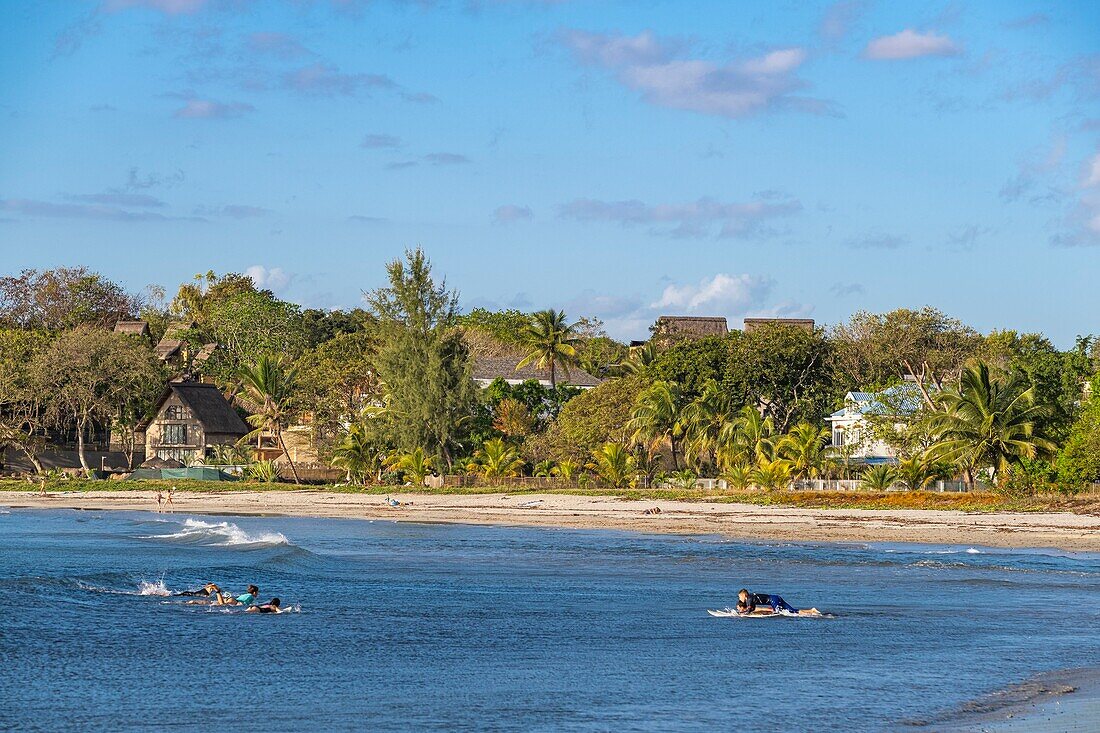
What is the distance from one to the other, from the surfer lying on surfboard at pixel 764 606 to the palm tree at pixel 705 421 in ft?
107

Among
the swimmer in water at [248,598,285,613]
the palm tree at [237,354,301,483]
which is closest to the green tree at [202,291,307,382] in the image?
the palm tree at [237,354,301,483]

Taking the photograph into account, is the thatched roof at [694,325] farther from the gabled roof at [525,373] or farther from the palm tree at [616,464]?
the palm tree at [616,464]

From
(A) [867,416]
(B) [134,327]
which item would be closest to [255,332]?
(B) [134,327]

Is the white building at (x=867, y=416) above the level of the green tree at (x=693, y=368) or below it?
below

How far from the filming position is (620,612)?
21.9 meters

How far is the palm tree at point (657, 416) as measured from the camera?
5569 centimetres

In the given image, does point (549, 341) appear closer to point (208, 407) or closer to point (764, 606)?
point (208, 407)

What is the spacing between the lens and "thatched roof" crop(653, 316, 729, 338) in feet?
301

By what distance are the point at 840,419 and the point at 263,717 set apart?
167 feet

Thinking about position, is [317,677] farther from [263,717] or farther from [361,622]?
[361,622]

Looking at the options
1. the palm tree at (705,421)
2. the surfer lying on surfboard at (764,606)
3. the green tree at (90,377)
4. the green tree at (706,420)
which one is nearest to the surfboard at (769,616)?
the surfer lying on surfboard at (764,606)

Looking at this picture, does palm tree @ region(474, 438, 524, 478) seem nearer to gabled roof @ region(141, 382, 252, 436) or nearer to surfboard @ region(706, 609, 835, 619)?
gabled roof @ region(141, 382, 252, 436)

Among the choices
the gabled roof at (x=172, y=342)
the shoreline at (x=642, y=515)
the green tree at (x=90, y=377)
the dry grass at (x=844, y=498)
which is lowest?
the shoreline at (x=642, y=515)

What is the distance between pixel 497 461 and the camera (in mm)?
57500
